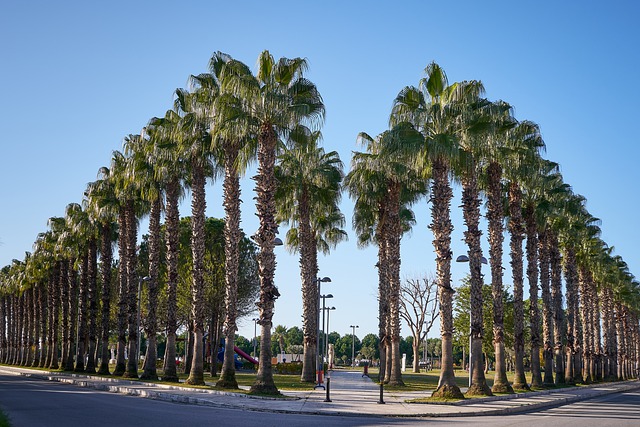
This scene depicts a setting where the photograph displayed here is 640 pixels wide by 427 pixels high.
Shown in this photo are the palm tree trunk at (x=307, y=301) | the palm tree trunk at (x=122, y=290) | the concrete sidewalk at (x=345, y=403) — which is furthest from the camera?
the palm tree trunk at (x=122, y=290)

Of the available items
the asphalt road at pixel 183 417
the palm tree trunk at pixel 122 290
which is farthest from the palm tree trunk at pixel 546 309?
the palm tree trunk at pixel 122 290

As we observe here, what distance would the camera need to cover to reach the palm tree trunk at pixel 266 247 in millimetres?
30969

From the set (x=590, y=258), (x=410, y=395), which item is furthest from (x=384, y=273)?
(x=590, y=258)

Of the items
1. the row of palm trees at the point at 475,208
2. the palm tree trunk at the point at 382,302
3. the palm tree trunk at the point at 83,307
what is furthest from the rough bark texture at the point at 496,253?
the palm tree trunk at the point at 83,307

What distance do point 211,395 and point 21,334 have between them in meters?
74.5

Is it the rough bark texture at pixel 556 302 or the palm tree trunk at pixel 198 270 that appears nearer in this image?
the palm tree trunk at pixel 198 270

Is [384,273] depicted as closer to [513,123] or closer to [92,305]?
[513,123]

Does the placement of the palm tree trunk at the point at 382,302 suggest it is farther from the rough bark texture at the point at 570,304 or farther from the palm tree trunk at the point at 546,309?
the rough bark texture at the point at 570,304

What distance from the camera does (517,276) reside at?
42594 mm

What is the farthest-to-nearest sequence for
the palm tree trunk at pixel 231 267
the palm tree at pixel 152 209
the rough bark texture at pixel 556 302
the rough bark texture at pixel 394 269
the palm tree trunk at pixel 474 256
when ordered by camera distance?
the rough bark texture at pixel 556 302, the rough bark texture at pixel 394 269, the palm tree at pixel 152 209, the palm tree trunk at pixel 474 256, the palm tree trunk at pixel 231 267

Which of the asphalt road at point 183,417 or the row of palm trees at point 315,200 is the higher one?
the row of palm trees at point 315,200

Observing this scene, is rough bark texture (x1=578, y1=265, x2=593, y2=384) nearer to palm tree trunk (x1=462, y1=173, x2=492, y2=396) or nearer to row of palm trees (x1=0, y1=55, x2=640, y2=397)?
row of palm trees (x1=0, y1=55, x2=640, y2=397)

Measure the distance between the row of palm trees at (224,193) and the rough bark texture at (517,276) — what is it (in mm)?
10904

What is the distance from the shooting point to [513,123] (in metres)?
36.3
